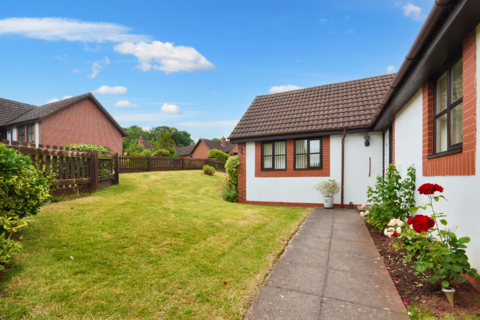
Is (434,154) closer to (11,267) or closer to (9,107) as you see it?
(11,267)

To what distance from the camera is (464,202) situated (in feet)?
10.0

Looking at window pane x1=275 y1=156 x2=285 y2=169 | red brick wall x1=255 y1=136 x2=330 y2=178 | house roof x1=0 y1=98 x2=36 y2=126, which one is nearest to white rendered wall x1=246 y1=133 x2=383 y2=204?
red brick wall x1=255 y1=136 x2=330 y2=178

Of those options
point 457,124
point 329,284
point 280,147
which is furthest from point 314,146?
point 329,284

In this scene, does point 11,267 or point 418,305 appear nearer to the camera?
point 418,305

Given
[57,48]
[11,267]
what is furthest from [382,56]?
[57,48]

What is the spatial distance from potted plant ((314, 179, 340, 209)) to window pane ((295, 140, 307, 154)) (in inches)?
64.4

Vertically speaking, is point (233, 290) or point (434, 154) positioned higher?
point (434, 154)

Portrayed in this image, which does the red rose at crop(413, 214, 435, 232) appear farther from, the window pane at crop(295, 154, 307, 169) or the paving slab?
the window pane at crop(295, 154, 307, 169)

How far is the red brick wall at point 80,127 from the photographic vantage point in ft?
67.6

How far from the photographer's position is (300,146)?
34.1ft

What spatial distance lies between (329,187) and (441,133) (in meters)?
5.59

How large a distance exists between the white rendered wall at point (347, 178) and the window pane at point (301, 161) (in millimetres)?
523

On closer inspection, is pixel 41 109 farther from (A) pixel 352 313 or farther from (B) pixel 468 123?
(B) pixel 468 123

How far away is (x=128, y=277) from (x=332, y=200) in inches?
320
